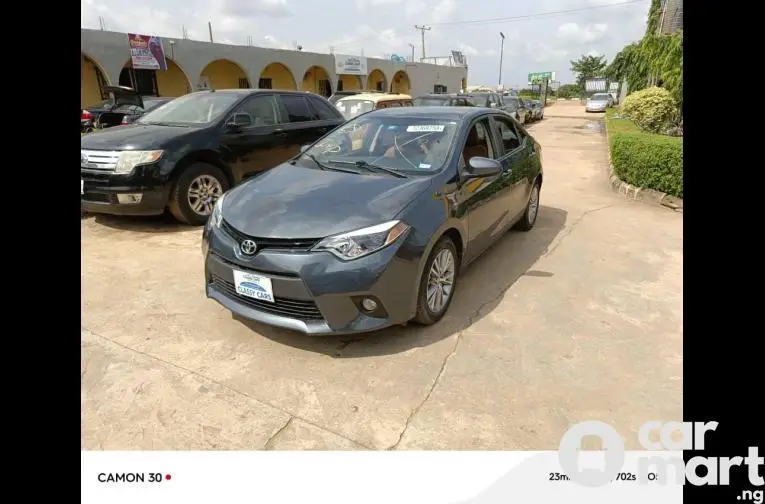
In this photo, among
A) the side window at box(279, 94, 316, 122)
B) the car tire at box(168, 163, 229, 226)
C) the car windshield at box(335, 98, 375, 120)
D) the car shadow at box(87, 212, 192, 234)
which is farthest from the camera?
the car windshield at box(335, 98, 375, 120)

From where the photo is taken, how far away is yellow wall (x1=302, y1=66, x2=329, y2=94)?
30.0m

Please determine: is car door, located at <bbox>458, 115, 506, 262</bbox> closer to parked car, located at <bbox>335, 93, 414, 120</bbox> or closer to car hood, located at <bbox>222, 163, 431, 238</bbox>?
car hood, located at <bbox>222, 163, 431, 238</bbox>

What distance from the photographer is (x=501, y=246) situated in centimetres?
508

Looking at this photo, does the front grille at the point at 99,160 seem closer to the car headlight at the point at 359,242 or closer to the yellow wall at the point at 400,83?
the car headlight at the point at 359,242

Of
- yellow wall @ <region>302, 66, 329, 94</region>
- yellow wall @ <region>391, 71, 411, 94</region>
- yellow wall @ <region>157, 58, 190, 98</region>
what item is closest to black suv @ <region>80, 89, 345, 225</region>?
yellow wall @ <region>157, 58, 190, 98</region>

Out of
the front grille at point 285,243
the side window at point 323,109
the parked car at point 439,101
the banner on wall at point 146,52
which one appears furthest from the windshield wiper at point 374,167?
the banner on wall at point 146,52

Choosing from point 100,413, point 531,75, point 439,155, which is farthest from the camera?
point 531,75

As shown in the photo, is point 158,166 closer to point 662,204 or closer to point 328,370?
A: point 328,370

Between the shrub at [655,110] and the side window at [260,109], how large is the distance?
9890 mm

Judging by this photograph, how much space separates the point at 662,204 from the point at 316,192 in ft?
19.1

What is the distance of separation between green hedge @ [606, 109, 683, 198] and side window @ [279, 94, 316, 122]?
5.02m

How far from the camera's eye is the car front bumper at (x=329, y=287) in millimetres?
2689

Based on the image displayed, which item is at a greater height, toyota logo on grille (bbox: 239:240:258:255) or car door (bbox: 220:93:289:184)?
car door (bbox: 220:93:289:184)
